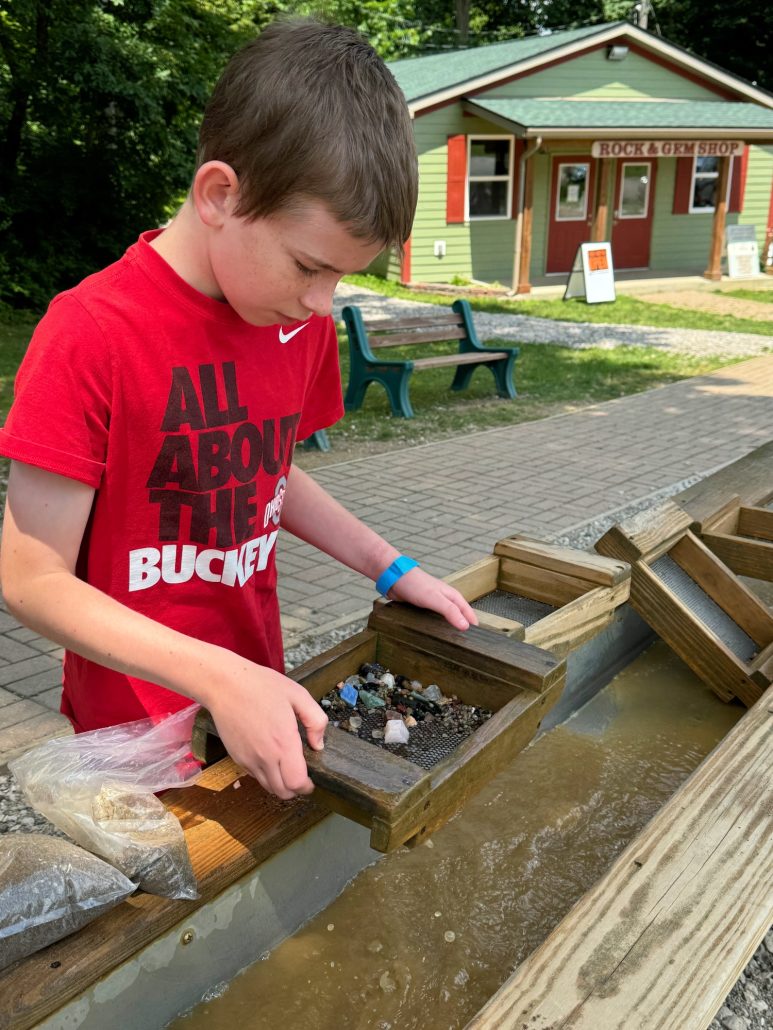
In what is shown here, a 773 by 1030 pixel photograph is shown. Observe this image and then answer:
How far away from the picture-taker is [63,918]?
1359 millimetres

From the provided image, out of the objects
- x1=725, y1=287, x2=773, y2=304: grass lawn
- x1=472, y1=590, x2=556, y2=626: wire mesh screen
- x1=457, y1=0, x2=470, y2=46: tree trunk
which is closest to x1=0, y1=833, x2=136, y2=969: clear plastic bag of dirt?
x1=472, y1=590, x2=556, y2=626: wire mesh screen

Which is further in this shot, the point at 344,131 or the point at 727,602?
the point at 727,602

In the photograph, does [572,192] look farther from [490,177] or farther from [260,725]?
[260,725]

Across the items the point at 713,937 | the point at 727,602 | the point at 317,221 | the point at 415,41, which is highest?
the point at 415,41

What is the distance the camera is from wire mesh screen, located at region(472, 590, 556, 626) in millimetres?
2812

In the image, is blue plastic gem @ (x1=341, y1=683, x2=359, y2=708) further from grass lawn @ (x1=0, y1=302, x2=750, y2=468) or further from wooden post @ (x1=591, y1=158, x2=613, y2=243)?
wooden post @ (x1=591, y1=158, x2=613, y2=243)

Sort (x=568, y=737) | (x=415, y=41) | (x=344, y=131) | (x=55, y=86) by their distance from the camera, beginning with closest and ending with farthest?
(x=344, y=131) < (x=568, y=737) < (x=55, y=86) < (x=415, y=41)

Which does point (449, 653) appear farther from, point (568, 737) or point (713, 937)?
point (568, 737)

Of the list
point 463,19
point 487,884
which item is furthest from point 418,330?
point 463,19

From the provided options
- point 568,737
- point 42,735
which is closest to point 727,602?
point 568,737

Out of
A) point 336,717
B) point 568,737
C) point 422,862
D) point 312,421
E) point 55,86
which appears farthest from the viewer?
point 55,86

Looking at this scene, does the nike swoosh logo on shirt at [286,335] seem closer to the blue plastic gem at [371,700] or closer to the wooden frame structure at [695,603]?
the blue plastic gem at [371,700]

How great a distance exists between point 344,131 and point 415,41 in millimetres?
A: 41992

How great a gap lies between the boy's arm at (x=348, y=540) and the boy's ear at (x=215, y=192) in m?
0.68
